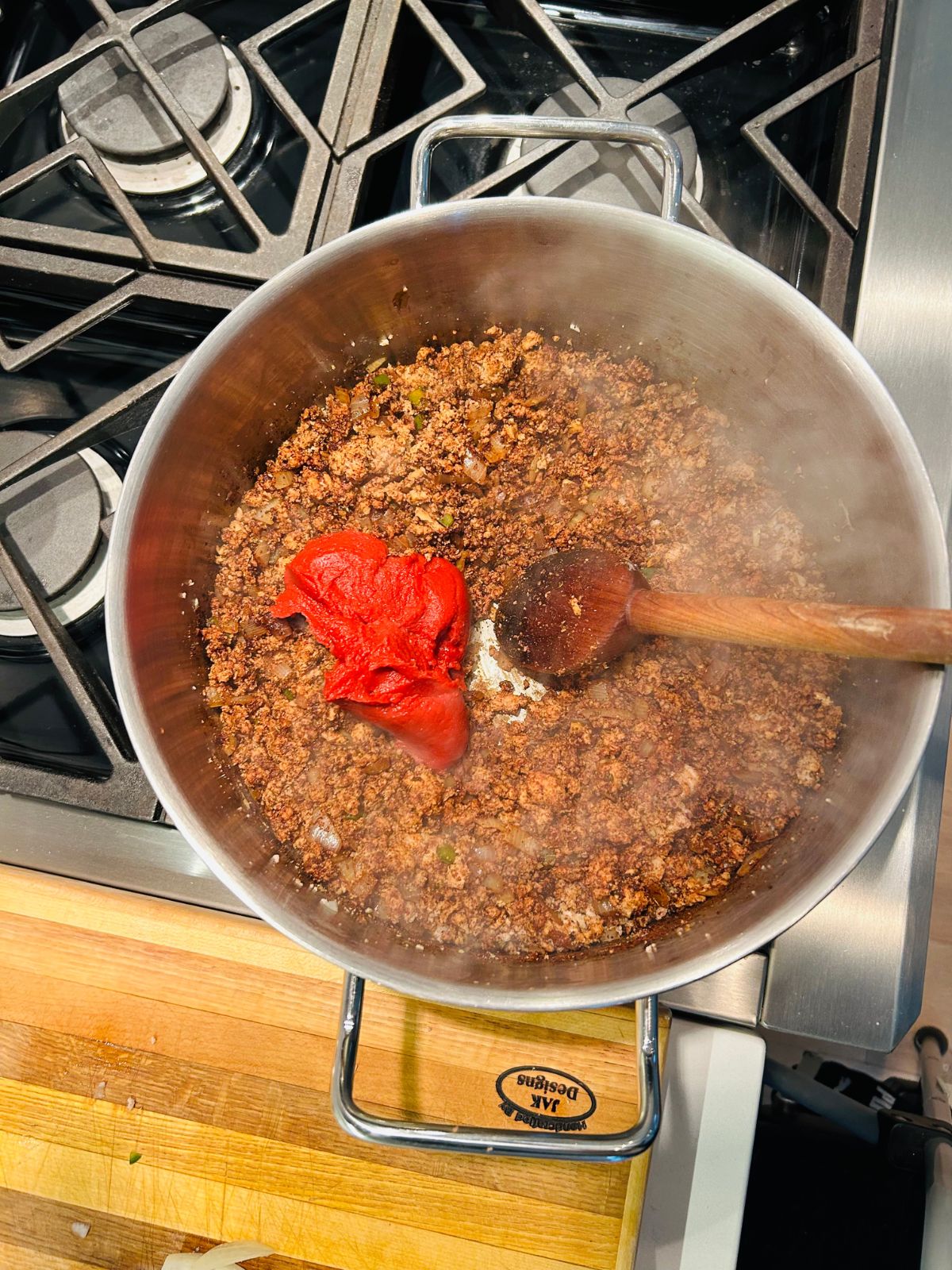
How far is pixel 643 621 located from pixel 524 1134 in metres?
0.71

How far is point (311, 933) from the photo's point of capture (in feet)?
3.18

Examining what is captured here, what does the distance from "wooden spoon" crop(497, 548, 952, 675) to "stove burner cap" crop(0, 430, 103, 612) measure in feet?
2.38

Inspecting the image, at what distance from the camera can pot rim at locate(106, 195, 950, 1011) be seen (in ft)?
3.07

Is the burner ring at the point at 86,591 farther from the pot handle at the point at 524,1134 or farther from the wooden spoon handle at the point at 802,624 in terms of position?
the wooden spoon handle at the point at 802,624

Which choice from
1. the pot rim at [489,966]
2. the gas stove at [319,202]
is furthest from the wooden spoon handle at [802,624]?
the gas stove at [319,202]

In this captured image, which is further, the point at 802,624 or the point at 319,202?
the point at 319,202

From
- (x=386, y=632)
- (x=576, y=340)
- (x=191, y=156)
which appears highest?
(x=191, y=156)

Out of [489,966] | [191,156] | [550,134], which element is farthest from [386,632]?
[191,156]

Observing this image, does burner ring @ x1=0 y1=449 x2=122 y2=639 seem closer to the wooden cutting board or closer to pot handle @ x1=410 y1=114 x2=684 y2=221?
the wooden cutting board

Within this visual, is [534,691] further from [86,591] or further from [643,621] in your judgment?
[86,591]

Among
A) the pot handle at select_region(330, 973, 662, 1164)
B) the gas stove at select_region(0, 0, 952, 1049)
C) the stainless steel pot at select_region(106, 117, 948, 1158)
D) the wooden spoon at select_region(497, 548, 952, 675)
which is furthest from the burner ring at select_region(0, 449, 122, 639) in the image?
the pot handle at select_region(330, 973, 662, 1164)

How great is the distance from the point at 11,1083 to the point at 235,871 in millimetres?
704

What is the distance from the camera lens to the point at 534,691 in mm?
1378

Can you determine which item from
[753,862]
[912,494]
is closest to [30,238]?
[912,494]
